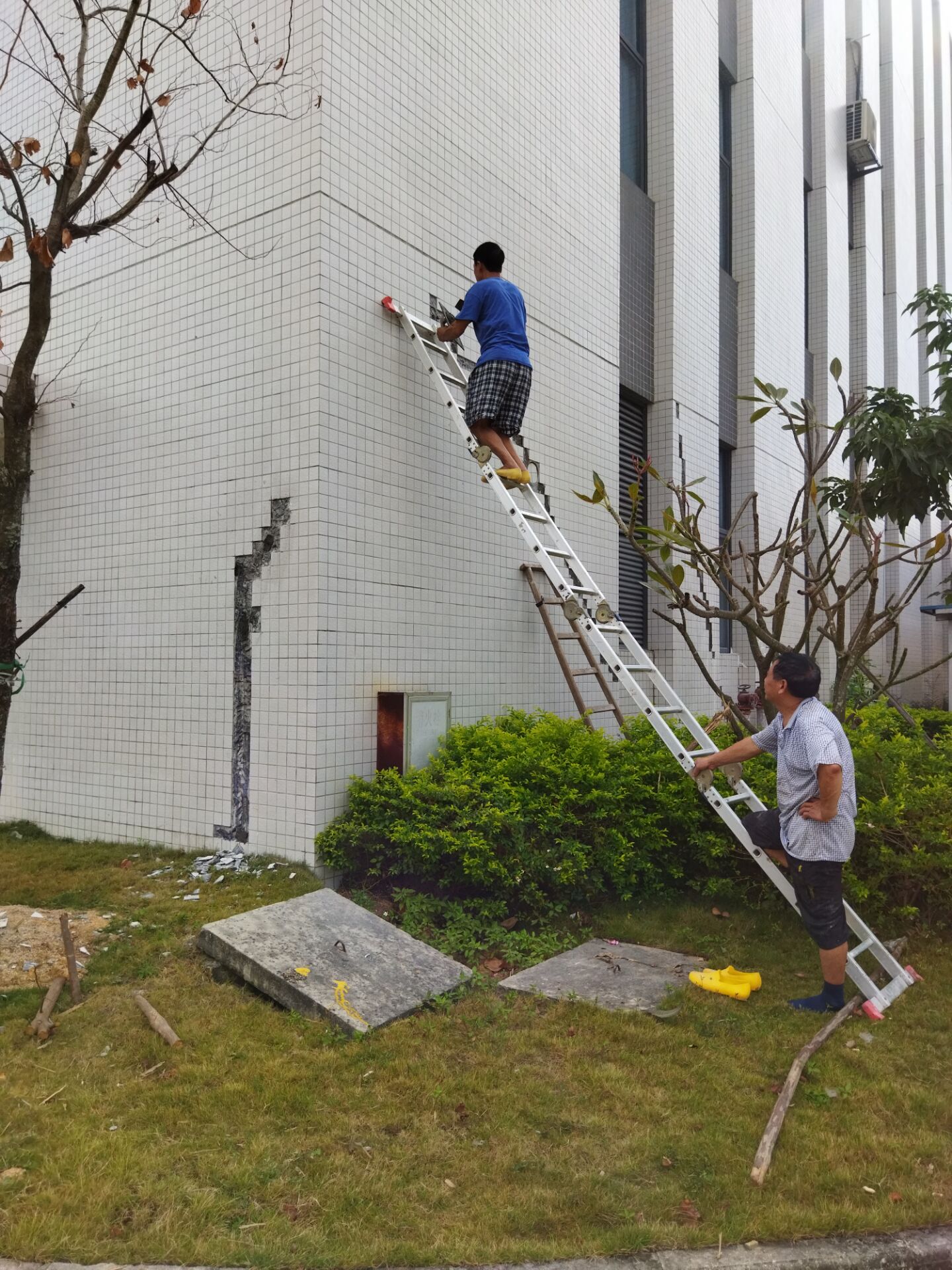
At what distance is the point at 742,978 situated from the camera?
14.7 feet

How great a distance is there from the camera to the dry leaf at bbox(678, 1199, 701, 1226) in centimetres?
275

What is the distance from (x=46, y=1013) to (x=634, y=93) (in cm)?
1117

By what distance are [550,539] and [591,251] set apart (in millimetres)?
3353

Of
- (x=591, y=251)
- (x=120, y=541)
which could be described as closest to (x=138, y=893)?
(x=120, y=541)

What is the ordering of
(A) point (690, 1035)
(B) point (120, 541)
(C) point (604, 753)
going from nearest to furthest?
(A) point (690, 1035) < (C) point (604, 753) < (B) point (120, 541)

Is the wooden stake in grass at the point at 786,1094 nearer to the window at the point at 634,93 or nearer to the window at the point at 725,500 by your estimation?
the window at the point at 725,500

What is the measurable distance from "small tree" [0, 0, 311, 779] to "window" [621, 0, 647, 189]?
523 centimetres

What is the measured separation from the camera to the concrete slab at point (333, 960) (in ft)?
13.3

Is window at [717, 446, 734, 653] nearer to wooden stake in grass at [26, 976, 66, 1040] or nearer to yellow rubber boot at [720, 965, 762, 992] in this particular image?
yellow rubber boot at [720, 965, 762, 992]

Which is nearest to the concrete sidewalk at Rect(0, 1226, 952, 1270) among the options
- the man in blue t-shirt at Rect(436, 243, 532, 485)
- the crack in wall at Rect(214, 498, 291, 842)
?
the crack in wall at Rect(214, 498, 291, 842)

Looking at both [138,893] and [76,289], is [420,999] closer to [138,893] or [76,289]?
[138,893]

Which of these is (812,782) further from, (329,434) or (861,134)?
(861,134)

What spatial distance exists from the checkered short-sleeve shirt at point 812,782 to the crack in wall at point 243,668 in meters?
3.44

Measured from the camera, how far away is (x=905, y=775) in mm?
5383
